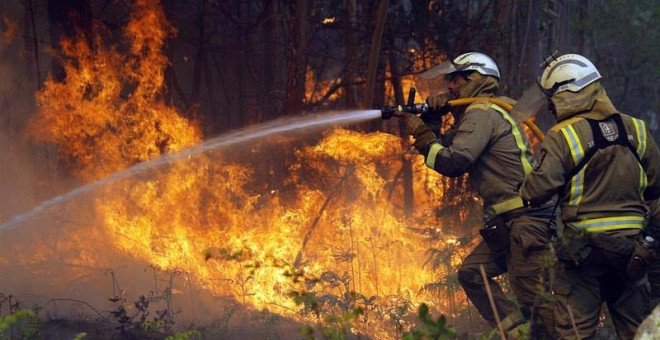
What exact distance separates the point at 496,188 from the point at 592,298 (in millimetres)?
1107

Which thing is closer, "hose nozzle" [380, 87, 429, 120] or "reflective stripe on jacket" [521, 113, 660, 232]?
"reflective stripe on jacket" [521, 113, 660, 232]

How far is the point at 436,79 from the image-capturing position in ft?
20.4

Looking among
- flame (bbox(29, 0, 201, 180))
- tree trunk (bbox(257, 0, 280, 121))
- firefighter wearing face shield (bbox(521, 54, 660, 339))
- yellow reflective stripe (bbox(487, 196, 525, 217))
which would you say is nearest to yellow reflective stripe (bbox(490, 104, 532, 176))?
yellow reflective stripe (bbox(487, 196, 525, 217))

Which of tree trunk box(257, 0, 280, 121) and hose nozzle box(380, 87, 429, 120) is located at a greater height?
tree trunk box(257, 0, 280, 121)

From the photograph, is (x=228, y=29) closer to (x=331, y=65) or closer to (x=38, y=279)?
(x=331, y=65)

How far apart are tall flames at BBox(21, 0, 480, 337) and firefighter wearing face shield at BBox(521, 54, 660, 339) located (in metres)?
2.75

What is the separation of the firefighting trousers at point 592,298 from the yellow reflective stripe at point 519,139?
999 mm

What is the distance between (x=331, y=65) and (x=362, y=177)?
3.70m

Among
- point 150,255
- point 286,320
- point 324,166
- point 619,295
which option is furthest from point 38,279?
point 619,295

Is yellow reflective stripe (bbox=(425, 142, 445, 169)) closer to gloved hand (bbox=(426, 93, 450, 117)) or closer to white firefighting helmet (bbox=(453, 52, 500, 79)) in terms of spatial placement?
gloved hand (bbox=(426, 93, 450, 117))

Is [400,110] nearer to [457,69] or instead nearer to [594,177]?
[457,69]

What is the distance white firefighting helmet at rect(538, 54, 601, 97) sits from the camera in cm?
483

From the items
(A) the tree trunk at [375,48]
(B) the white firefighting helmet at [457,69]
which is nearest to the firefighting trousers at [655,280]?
(B) the white firefighting helmet at [457,69]

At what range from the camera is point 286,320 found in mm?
7402
